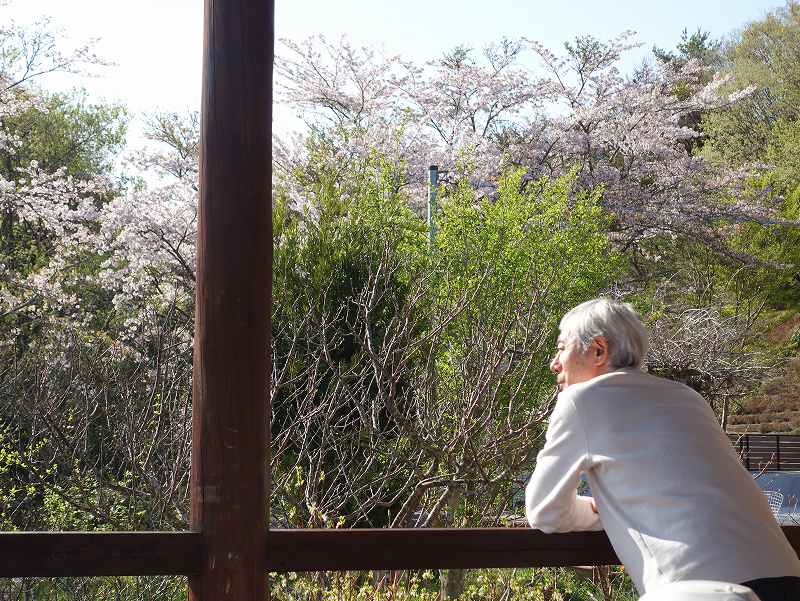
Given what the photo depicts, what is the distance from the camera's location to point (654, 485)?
163 centimetres

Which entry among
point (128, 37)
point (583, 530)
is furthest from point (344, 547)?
point (128, 37)

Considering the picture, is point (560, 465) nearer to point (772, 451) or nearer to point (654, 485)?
point (654, 485)

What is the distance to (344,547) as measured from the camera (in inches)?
71.1

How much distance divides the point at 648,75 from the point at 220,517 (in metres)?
15.1

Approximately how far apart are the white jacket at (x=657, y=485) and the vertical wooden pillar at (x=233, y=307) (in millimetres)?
531

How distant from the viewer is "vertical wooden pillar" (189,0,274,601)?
180 cm

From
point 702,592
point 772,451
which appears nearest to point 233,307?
point 702,592

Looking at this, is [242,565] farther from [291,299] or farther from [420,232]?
[420,232]

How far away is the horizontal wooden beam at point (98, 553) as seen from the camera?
65.6 inches

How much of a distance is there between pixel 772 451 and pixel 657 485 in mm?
15945

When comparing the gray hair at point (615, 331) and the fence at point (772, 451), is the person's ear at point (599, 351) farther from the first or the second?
the fence at point (772, 451)

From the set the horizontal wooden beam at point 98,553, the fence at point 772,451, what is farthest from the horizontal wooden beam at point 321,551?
the fence at point 772,451

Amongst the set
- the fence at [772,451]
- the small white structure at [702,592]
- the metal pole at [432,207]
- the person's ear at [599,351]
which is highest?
the metal pole at [432,207]

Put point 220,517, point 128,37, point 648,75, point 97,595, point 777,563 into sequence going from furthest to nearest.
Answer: point 128,37
point 648,75
point 97,595
point 220,517
point 777,563
